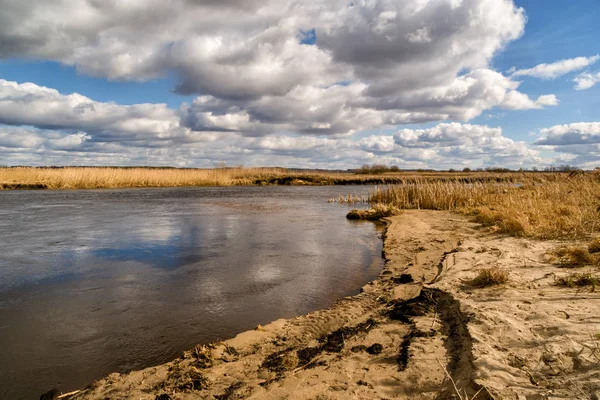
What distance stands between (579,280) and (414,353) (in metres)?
2.95

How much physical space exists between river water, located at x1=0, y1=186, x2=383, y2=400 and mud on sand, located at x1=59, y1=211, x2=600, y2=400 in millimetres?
626

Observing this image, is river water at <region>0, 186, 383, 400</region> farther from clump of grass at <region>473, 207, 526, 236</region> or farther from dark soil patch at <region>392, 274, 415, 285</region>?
clump of grass at <region>473, 207, 526, 236</region>

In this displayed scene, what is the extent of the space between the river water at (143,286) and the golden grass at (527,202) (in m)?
3.80

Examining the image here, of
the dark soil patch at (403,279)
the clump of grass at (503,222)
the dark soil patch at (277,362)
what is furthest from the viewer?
the clump of grass at (503,222)

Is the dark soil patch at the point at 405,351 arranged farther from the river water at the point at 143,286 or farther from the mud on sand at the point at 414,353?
the river water at the point at 143,286

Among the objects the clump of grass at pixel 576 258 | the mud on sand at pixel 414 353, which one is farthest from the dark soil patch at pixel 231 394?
the clump of grass at pixel 576 258

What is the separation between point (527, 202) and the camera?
1229cm

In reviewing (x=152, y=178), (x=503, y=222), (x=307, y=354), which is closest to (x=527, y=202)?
(x=503, y=222)

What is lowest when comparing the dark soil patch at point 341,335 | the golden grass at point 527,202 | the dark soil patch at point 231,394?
the dark soil patch at point 231,394

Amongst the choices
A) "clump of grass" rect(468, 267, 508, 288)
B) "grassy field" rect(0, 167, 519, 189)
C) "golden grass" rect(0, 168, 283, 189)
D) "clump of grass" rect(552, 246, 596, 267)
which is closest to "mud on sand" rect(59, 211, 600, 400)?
"clump of grass" rect(468, 267, 508, 288)

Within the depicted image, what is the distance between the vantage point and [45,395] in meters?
3.32

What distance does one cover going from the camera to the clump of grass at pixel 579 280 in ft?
15.7

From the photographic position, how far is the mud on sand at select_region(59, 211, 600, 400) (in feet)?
9.56

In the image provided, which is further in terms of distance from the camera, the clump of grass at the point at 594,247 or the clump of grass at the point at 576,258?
the clump of grass at the point at 594,247
